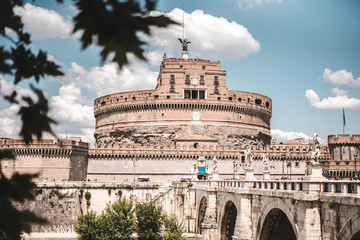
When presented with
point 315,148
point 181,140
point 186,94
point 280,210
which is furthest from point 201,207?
point 186,94

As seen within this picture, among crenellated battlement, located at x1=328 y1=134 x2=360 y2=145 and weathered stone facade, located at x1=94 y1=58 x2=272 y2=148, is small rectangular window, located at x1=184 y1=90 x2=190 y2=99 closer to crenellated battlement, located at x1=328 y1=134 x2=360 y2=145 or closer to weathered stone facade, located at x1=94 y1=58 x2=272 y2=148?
weathered stone facade, located at x1=94 y1=58 x2=272 y2=148

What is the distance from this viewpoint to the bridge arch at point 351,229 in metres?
13.1

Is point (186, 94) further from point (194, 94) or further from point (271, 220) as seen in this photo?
point (271, 220)

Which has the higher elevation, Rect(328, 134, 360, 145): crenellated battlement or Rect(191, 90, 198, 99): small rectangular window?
Rect(191, 90, 198, 99): small rectangular window

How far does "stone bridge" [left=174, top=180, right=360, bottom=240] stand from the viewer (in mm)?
14195

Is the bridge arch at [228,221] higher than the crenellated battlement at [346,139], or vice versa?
the crenellated battlement at [346,139]

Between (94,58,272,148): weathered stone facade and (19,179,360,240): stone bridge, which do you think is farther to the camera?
(94,58,272,148): weathered stone facade

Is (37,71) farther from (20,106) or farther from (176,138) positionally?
(176,138)

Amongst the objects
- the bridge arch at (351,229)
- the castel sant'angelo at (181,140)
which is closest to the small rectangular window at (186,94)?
the castel sant'angelo at (181,140)

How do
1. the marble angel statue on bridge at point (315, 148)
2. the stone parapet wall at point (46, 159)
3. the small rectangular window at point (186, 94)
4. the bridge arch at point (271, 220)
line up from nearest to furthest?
the marble angel statue on bridge at point (315, 148) < the bridge arch at point (271, 220) < the stone parapet wall at point (46, 159) < the small rectangular window at point (186, 94)

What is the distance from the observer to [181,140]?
65.4m

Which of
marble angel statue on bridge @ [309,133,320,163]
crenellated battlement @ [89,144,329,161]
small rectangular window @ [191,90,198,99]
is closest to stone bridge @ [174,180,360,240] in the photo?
marble angel statue on bridge @ [309,133,320,163]

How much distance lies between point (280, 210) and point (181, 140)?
44703mm

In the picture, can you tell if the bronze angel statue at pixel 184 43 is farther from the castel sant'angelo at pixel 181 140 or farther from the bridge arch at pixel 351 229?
the bridge arch at pixel 351 229
